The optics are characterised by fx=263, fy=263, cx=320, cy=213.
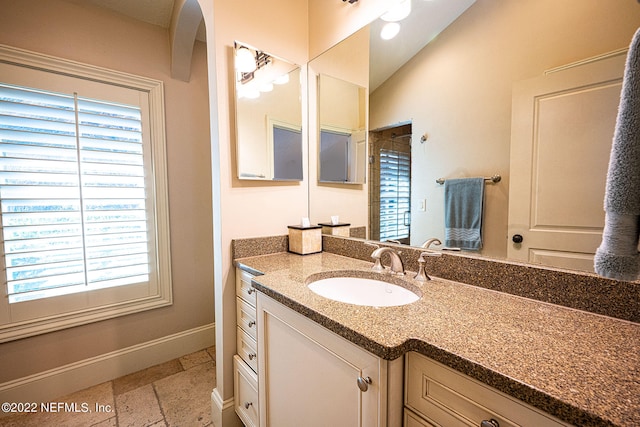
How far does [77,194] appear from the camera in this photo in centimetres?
→ 161

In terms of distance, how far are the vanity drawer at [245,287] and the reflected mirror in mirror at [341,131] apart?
2.46 feet

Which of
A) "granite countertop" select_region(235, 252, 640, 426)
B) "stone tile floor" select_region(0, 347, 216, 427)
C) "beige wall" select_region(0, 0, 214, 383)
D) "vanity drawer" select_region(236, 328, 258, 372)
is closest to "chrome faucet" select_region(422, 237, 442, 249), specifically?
"granite countertop" select_region(235, 252, 640, 426)

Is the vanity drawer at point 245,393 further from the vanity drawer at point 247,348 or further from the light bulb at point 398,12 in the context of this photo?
the light bulb at point 398,12

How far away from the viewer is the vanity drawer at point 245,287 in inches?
48.8

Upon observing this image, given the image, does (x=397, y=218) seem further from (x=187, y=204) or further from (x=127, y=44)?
(x=127, y=44)

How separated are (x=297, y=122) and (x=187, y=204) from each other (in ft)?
3.61

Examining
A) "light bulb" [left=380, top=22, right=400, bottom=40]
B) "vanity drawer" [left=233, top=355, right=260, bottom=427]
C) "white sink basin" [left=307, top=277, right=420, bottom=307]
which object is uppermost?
"light bulb" [left=380, top=22, right=400, bottom=40]

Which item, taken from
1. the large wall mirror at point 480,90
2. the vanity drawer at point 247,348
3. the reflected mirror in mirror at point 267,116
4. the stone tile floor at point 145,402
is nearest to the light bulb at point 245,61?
the reflected mirror in mirror at point 267,116

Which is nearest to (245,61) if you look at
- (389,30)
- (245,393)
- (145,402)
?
(389,30)

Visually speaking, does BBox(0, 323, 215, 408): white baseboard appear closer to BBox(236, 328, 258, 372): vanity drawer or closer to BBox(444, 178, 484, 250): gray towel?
BBox(236, 328, 258, 372): vanity drawer

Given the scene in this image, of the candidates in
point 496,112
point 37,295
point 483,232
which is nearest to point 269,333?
point 483,232

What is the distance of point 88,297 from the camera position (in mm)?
1681

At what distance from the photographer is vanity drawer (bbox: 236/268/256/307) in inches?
48.8

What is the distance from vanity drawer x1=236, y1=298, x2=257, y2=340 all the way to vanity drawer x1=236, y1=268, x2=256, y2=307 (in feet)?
0.09
